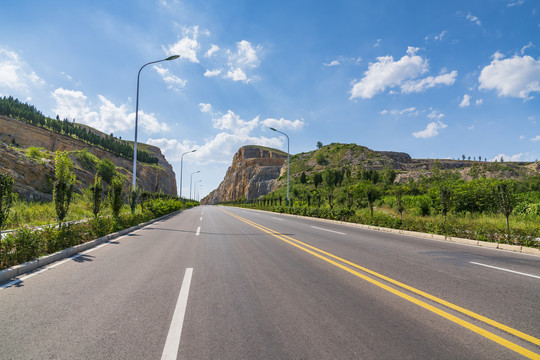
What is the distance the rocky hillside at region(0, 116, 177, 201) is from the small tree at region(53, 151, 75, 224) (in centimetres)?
39

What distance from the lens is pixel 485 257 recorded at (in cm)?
696

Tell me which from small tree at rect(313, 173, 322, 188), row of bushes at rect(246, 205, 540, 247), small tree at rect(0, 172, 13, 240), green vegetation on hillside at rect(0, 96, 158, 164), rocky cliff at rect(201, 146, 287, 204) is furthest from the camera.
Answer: rocky cliff at rect(201, 146, 287, 204)

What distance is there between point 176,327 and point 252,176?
119706mm

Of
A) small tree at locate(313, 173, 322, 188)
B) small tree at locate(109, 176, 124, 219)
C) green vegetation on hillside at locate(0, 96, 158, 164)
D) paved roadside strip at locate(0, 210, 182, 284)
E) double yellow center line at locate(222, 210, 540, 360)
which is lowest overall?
paved roadside strip at locate(0, 210, 182, 284)

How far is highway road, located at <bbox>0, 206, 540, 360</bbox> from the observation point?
2480 mm

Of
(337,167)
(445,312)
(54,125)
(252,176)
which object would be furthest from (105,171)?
(252,176)

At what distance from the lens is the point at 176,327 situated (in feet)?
9.46

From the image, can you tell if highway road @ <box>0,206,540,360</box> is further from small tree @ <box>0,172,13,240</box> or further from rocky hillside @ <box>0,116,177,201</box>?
rocky hillside @ <box>0,116,177,201</box>

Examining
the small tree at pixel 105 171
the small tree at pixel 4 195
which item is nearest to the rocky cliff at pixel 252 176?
the small tree at pixel 105 171

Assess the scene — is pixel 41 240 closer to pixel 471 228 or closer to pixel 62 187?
pixel 62 187

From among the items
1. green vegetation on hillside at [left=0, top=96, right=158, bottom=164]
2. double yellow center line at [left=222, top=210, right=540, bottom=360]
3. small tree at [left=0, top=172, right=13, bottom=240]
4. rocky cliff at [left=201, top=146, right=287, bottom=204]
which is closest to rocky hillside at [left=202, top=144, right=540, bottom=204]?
rocky cliff at [left=201, top=146, right=287, bottom=204]

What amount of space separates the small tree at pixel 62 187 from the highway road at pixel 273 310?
3643 millimetres

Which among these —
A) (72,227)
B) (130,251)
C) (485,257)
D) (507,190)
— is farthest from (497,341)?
(507,190)

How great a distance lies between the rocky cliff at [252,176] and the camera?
4437 inches
